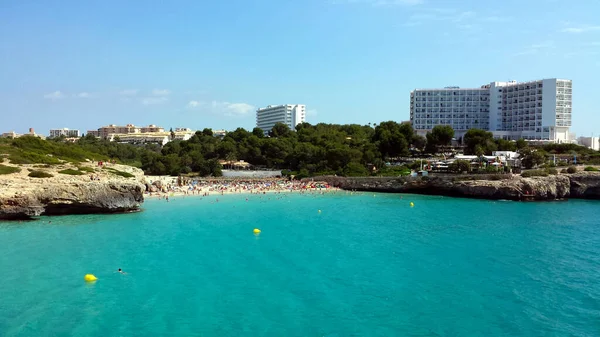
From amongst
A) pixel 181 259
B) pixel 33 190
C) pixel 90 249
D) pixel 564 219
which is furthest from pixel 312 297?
pixel 564 219

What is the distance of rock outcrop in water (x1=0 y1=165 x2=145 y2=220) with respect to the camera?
109ft

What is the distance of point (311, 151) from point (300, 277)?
55974 mm

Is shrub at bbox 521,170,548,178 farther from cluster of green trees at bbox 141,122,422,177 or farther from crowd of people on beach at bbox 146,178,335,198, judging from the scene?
crowd of people on beach at bbox 146,178,335,198

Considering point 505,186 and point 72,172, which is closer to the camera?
point 72,172

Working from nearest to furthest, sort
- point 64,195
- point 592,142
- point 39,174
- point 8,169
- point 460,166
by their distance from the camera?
point 64,195 < point 39,174 < point 8,169 < point 460,166 < point 592,142

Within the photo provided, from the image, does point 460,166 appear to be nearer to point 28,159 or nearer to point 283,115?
point 28,159

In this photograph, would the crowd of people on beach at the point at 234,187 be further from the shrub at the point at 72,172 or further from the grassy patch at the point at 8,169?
the grassy patch at the point at 8,169

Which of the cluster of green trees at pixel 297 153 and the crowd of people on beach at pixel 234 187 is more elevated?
the cluster of green trees at pixel 297 153

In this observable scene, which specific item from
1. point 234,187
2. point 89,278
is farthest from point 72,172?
point 234,187

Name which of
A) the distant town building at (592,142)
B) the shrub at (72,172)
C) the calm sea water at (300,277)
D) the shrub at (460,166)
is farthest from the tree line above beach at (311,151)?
the calm sea water at (300,277)

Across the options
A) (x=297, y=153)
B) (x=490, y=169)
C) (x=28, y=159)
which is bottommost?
(x=490, y=169)

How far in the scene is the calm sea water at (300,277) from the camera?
15.5 m

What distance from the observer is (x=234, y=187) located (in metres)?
62.5

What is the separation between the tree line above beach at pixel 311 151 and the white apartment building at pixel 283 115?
5869cm
